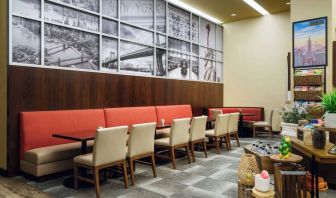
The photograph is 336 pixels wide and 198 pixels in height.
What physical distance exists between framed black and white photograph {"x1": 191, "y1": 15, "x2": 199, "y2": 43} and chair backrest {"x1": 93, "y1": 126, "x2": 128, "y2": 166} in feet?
17.5

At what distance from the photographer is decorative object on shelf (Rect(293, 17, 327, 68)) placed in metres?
5.34

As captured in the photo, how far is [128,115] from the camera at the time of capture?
555cm

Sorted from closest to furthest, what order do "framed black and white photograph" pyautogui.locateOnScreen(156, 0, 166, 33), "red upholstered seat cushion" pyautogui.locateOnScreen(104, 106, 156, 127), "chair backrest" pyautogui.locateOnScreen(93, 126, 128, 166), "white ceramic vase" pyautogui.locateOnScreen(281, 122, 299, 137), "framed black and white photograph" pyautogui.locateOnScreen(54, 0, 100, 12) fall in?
1. "chair backrest" pyautogui.locateOnScreen(93, 126, 128, 166)
2. "white ceramic vase" pyautogui.locateOnScreen(281, 122, 299, 137)
3. "framed black and white photograph" pyautogui.locateOnScreen(54, 0, 100, 12)
4. "red upholstered seat cushion" pyautogui.locateOnScreen(104, 106, 156, 127)
5. "framed black and white photograph" pyautogui.locateOnScreen(156, 0, 166, 33)

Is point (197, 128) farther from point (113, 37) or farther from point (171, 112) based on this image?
point (113, 37)

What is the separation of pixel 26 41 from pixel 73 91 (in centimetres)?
112

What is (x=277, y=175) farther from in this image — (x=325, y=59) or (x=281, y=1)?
Answer: (x=281, y=1)

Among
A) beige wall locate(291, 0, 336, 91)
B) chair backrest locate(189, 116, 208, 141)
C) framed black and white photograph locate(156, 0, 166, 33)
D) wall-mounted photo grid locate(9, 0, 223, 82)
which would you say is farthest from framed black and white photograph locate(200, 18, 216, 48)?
chair backrest locate(189, 116, 208, 141)

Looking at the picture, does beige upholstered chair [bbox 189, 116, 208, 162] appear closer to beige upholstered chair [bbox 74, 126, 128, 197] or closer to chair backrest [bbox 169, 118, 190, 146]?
chair backrest [bbox 169, 118, 190, 146]

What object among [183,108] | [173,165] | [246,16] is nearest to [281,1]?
[246,16]

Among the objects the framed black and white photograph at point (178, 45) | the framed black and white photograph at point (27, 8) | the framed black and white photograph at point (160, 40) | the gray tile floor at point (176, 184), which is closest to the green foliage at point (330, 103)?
the gray tile floor at point (176, 184)

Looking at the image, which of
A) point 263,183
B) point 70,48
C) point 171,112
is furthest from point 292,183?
point 171,112

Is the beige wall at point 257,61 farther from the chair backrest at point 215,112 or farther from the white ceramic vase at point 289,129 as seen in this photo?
the white ceramic vase at point 289,129

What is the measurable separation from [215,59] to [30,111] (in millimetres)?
6563

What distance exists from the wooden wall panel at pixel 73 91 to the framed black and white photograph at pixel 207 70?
1263 mm
